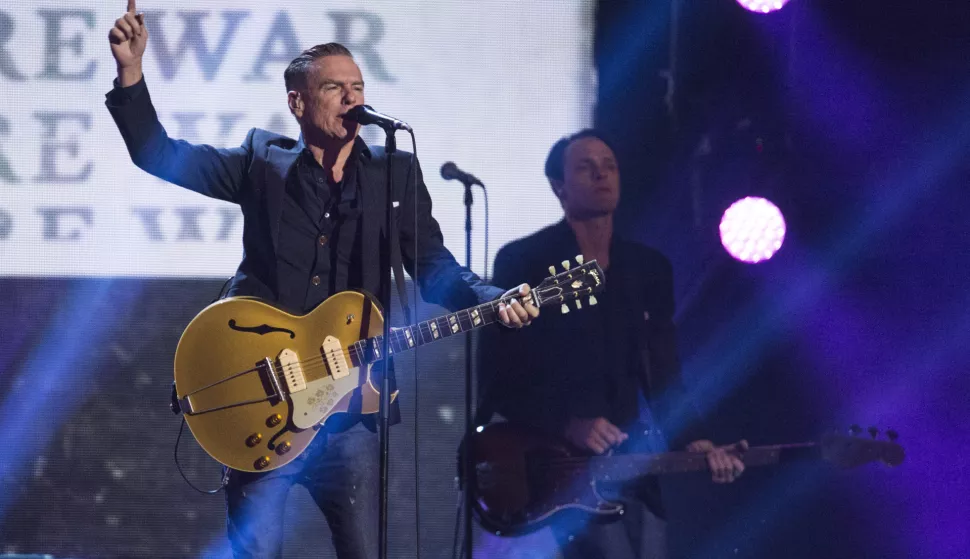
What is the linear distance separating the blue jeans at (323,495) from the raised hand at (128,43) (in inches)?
44.8

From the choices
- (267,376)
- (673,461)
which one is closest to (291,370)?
(267,376)

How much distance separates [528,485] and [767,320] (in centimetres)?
132

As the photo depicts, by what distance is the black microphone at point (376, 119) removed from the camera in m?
2.60

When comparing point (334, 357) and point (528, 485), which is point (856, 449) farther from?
point (334, 357)

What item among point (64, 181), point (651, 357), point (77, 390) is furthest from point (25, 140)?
point (651, 357)

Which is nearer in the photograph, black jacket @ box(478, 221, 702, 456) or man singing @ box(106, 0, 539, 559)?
man singing @ box(106, 0, 539, 559)

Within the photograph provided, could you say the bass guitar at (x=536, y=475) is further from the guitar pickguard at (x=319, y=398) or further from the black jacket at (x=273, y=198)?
the guitar pickguard at (x=319, y=398)

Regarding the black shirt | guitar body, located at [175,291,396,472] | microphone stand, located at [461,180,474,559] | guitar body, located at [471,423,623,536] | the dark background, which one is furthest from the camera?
the dark background

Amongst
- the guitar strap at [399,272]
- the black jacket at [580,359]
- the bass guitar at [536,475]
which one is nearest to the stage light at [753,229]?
the black jacket at [580,359]

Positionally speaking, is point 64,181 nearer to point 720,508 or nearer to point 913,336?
point 720,508

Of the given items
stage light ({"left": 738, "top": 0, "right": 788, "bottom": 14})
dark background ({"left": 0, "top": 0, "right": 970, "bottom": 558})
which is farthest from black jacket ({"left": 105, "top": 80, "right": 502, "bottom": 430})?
stage light ({"left": 738, "top": 0, "right": 788, "bottom": 14})

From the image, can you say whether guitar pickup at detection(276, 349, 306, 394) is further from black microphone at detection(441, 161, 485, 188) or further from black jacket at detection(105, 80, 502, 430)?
black microphone at detection(441, 161, 485, 188)

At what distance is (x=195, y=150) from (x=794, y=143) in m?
2.54

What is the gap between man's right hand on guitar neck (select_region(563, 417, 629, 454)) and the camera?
12.0 feet
